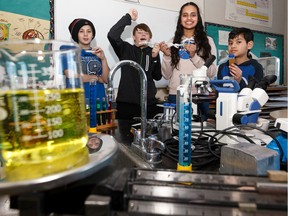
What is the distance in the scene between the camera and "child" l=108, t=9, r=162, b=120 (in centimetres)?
204

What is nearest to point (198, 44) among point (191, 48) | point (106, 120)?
point (191, 48)

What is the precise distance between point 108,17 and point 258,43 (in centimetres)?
230

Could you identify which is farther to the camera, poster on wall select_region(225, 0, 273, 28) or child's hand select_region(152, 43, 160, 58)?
poster on wall select_region(225, 0, 273, 28)

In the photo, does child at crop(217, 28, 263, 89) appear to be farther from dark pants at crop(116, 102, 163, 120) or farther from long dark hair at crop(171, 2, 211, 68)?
dark pants at crop(116, 102, 163, 120)

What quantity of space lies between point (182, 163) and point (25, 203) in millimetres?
385

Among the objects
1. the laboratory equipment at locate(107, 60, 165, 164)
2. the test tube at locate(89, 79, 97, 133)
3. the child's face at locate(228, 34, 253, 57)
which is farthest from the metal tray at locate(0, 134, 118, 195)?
the child's face at locate(228, 34, 253, 57)

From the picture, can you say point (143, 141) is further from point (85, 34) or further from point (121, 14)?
point (121, 14)

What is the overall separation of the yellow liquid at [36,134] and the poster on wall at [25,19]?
5.72 feet

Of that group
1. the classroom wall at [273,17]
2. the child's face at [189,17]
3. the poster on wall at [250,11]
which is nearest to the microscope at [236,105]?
the child's face at [189,17]

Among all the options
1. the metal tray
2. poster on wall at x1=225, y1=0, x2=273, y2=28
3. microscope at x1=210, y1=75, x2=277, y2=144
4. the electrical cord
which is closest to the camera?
the metal tray

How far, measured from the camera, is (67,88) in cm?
36

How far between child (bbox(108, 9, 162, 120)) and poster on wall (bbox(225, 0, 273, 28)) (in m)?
1.50

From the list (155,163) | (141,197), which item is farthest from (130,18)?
(141,197)

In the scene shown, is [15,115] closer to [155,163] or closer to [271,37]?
[155,163]
